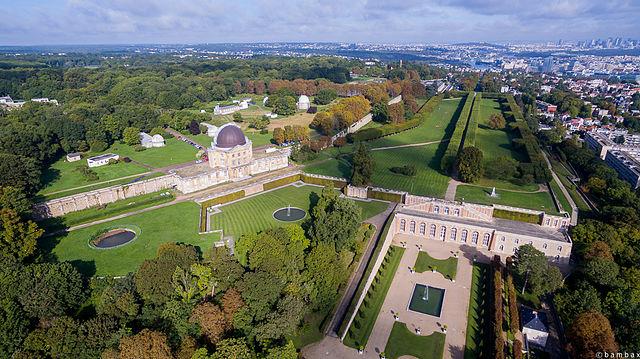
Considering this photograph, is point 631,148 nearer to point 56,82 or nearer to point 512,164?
point 512,164

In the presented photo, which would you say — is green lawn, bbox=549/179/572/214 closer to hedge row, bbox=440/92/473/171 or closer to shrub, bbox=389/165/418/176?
hedge row, bbox=440/92/473/171

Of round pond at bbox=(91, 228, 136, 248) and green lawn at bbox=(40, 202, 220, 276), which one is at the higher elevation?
green lawn at bbox=(40, 202, 220, 276)

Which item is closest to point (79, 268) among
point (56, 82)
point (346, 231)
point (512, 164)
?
point (346, 231)

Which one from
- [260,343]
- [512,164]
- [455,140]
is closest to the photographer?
[260,343]

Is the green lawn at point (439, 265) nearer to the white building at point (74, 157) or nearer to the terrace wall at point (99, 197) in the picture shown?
the terrace wall at point (99, 197)

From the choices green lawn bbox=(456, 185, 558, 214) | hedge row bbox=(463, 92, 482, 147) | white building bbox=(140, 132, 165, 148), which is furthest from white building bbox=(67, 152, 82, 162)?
hedge row bbox=(463, 92, 482, 147)

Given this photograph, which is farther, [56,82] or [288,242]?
[56,82]

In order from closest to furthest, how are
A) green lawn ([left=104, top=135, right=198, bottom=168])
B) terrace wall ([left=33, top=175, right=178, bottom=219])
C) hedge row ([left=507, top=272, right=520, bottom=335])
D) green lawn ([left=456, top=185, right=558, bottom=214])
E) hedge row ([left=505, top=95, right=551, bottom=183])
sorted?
1. hedge row ([left=507, top=272, right=520, bottom=335])
2. terrace wall ([left=33, top=175, right=178, bottom=219])
3. green lawn ([left=456, top=185, right=558, bottom=214])
4. hedge row ([left=505, top=95, right=551, bottom=183])
5. green lawn ([left=104, top=135, right=198, bottom=168])
